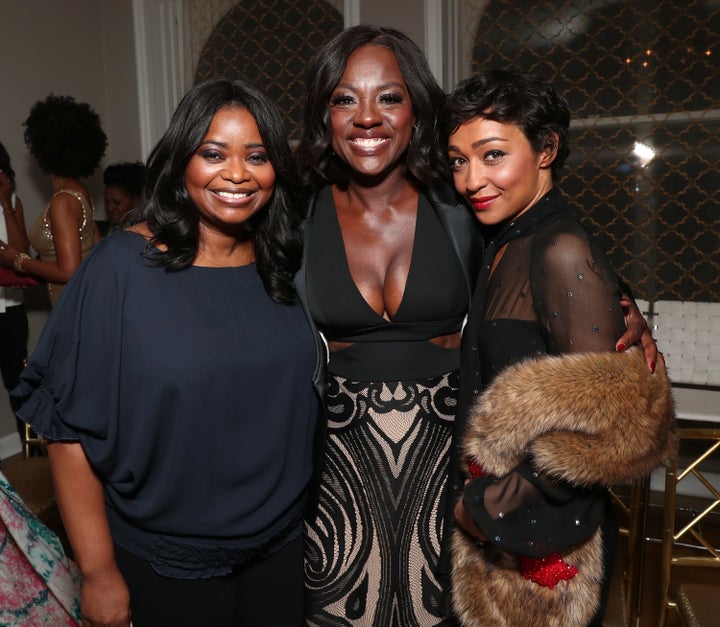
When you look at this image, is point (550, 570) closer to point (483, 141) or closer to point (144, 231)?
point (483, 141)

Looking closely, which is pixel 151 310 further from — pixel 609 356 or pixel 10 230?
pixel 10 230

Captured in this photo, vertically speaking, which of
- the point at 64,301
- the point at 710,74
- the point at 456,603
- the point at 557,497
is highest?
the point at 710,74

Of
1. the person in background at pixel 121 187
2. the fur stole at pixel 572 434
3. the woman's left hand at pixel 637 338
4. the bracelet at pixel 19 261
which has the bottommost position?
the fur stole at pixel 572 434

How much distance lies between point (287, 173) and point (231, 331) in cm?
40

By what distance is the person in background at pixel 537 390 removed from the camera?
116 centimetres

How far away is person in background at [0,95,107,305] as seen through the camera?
11.7 ft

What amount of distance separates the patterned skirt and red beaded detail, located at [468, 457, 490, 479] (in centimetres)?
27

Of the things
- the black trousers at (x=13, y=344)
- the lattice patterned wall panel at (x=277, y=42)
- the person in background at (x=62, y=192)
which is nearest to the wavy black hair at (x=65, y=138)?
the person in background at (x=62, y=192)

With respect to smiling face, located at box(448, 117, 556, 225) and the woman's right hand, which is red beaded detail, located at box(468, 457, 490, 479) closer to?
smiling face, located at box(448, 117, 556, 225)

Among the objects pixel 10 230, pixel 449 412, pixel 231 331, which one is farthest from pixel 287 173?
pixel 10 230

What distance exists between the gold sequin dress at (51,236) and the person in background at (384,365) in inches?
93.3

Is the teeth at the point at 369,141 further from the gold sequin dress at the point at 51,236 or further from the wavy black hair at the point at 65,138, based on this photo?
the wavy black hair at the point at 65,138

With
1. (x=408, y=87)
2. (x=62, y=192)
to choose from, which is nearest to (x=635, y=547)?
(x=408, y=87)

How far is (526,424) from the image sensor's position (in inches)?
46.1
